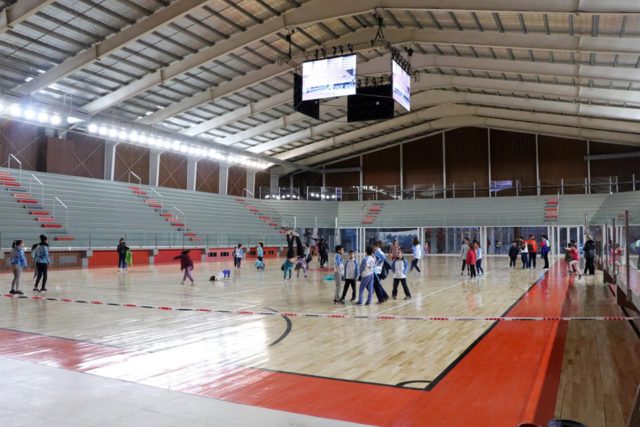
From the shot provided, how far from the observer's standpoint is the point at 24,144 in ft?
94.8

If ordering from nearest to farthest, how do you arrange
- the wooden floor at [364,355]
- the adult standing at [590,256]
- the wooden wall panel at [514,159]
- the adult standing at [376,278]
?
the wooden floor at [364,355] → the adult standing at [376,278] → the adult standing at [590,256] → the wooden wall panel at [514,159]

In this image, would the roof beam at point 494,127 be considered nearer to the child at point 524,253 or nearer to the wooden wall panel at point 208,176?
the wooden wall panel at point 208,176

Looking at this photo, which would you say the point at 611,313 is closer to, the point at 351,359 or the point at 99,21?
the point at 351,359

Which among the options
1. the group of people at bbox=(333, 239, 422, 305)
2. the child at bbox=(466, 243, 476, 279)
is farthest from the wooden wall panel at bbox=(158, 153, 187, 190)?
the group of people at bbox=(333, 239, 422, 305)

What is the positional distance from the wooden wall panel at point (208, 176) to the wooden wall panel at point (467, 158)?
20519 mm

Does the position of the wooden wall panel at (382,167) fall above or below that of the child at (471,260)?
above

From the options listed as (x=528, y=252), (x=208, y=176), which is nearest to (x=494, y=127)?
(x=528, y=252)

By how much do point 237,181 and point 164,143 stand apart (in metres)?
11.4

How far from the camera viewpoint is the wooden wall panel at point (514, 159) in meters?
42.8

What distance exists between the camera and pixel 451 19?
21.8 meters

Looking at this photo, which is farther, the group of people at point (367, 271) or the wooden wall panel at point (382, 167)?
the wooden wall panel at point (382, 167)

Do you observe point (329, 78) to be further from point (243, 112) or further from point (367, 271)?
point (243, 112)


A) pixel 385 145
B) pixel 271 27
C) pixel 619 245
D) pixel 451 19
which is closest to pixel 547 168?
pixel 385 145

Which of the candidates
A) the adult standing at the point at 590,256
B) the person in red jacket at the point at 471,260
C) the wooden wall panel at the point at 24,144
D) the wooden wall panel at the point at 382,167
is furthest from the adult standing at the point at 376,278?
the wooden wall panel at the point at 382,167
